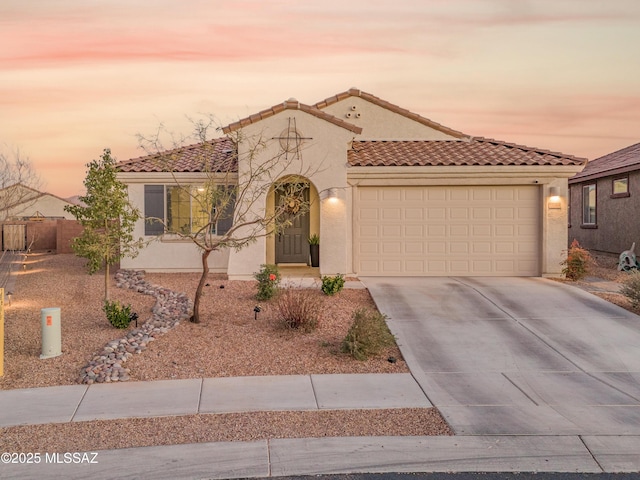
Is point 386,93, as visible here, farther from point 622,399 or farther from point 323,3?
point 622,399

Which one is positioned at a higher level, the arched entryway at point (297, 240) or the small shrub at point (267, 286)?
the arched entryway at point (297, 240)

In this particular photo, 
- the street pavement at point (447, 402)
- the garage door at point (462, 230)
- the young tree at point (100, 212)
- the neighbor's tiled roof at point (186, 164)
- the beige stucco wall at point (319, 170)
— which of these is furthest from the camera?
the neighbor's tiled roof at point (186, 164)

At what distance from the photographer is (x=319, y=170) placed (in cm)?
1623

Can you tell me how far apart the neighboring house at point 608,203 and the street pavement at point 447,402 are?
1057cm

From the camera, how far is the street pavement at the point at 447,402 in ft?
19.1

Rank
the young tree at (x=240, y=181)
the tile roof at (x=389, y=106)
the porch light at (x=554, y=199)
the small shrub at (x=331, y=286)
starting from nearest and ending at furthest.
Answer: the young tree at (x=240, y=181) → the small shrub at (x=331, y=286) → the porch light at (x=554, y=199) → the tile roof at (x=389, y=106)

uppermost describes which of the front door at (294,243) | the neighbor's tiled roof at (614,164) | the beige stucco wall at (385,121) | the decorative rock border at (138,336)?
the beige stucco wall at (385,121)

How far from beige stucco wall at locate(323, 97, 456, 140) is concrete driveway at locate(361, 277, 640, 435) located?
23.8 ft

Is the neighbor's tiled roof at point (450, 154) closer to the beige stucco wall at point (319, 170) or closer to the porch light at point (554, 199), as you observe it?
the porch light at point (554, 199)

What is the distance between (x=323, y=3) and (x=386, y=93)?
8.92 metres

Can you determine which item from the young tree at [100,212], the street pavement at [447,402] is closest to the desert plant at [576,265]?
the street pavement at [447,402]

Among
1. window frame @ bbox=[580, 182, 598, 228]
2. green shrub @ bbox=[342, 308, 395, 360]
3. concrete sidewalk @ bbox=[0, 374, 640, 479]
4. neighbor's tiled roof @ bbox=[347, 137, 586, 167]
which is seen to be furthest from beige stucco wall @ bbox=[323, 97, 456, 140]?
concrete sidewalk @ bbox=[0, 374, 640, 479]

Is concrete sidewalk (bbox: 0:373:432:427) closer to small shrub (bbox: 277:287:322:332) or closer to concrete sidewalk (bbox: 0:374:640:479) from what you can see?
concrete sidewalk (bbox: 0:374:640:479)

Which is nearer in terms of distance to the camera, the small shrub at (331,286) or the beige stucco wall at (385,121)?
the small shrub at (331,286)
